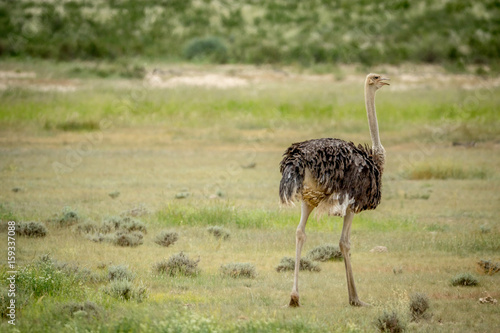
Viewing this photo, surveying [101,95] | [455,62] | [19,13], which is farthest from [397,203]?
[19,13]

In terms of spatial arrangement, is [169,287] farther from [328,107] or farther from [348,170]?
[328,107]

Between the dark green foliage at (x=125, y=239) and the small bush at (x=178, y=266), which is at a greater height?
the dark green foliage at (x=125, y=239)

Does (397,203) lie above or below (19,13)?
below

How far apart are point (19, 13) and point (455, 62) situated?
30.9m

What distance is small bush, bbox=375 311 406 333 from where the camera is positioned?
7.74 m

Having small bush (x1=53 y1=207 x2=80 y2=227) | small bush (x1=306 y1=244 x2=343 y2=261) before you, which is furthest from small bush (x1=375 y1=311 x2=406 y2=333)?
small bush (x1=53 y1=207 x2=80 y2=227)

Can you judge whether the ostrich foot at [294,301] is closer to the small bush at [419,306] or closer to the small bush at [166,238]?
the small bush at [419,306]

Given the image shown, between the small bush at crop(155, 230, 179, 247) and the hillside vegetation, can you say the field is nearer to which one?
the small bush at crop(155, 230, 179, 247)

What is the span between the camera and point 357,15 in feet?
181

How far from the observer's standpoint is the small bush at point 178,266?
33.7 feet

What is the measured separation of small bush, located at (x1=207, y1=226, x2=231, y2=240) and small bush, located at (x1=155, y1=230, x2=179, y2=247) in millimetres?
825

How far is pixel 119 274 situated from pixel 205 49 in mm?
38715

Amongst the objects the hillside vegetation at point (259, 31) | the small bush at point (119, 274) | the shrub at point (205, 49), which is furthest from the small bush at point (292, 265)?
the shrub at point (205, 49)

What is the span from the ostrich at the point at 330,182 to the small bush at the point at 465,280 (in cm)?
191
